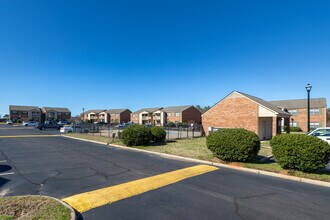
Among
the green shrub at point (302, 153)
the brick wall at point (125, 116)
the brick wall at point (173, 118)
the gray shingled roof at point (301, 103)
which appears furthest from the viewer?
the brick wall at point (125, 116)

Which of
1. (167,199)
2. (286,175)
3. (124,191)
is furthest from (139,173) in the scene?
(286,175)

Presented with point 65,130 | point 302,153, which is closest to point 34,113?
point 65,130

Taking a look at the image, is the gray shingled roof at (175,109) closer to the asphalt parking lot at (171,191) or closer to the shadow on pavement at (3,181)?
the asphalt parking lot at (171,191)

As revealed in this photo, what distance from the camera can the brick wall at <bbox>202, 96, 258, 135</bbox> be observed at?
20453 mm

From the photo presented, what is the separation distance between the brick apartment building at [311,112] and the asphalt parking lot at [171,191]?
146 ft

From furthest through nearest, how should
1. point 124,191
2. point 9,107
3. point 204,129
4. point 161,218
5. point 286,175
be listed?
point 9,107, point 204,129, point 286,175, point 124,191, point 161,218

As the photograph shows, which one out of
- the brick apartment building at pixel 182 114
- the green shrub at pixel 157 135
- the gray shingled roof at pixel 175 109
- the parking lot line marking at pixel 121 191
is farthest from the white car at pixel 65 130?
the gray shingled roof at pixel 175 109

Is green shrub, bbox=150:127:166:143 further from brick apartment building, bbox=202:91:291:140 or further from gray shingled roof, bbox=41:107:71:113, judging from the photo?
gray shingled roof, bbox=41:107:71:113

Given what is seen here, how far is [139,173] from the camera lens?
287 inches

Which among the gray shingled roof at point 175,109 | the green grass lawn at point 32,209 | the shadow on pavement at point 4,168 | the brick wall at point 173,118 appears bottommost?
the shadow on pavement at point 4,168

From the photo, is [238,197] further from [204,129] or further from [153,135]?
[204,129]

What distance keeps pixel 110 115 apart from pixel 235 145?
82928 mm

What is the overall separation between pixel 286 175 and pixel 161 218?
18.2 feet

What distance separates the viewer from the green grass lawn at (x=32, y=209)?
11.9 feet
